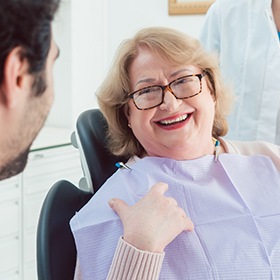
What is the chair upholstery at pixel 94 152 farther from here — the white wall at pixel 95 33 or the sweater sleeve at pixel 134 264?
the white wall at pixel 95 33

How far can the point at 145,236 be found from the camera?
98cm

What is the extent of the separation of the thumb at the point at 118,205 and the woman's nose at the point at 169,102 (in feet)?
0.87

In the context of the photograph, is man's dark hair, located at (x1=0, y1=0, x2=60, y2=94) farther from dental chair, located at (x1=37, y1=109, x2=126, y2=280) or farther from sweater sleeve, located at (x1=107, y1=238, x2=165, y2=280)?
dental chair, located at (x1=37, y1=109, x2=126, y2=280)

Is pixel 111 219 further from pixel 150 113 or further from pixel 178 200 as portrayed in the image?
pixel 150 113

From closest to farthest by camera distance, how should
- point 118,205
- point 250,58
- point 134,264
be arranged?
1. point 134,264
2. point 118,205
3. point 250,58

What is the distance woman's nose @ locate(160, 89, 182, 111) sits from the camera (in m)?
1.19

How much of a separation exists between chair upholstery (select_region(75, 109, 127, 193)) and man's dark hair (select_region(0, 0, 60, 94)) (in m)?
0.93

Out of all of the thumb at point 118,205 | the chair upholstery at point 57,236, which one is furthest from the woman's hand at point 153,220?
the chair upholstery at point 57,236

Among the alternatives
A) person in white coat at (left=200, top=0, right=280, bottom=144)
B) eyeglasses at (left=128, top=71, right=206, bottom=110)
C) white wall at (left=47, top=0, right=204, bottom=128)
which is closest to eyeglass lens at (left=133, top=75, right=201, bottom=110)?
eyeglasses at (left=128, top=71, right=206, bottom=110)

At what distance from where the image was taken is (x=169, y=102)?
1188mm

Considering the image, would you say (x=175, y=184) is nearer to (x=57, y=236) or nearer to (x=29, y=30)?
(x=57, y=236)

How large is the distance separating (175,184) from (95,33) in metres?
1.76

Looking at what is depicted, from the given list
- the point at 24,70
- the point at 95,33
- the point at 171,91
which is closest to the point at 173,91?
the point at 171,91

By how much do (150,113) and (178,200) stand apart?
237 mm
